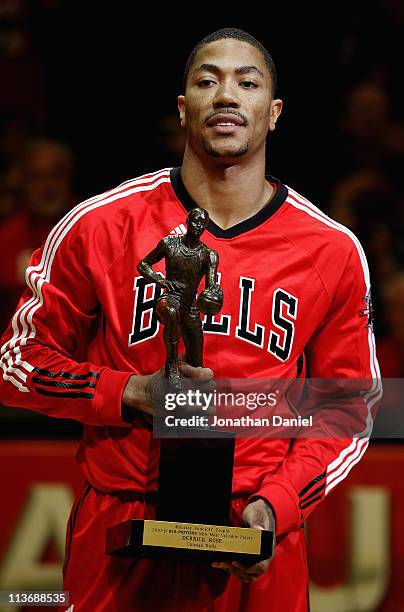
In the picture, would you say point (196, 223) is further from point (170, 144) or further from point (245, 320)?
point (170, 144)

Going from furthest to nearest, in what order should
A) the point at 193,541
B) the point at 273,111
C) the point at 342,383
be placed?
the point at 273,111 < the point at 342,383 < the point at 193,541

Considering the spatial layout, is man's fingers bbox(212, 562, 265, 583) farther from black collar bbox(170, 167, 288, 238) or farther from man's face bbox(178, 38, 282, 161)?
man's face bbox(178, 38, 282, 161)

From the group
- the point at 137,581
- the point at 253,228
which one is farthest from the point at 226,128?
the point at 137,581

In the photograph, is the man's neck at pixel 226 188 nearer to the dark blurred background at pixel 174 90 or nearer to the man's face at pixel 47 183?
the man's face at pixel 47 183

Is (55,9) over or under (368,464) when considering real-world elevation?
over

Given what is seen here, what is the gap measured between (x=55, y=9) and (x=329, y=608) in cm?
300

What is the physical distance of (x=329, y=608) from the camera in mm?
3613

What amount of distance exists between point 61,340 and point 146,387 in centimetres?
33

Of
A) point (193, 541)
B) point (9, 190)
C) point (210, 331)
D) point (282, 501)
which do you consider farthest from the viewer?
point (9, 190)

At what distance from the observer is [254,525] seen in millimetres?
2439

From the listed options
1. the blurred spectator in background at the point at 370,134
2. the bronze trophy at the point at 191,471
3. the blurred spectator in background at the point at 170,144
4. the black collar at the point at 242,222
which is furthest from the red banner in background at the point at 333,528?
the blurred spectator in background at the point at 370,134

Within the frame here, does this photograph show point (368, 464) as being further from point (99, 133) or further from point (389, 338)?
point (99, 133)

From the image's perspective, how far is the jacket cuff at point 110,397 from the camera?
255 cm

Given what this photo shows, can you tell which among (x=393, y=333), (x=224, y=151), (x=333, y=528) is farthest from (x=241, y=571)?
(x=393, y=333)
